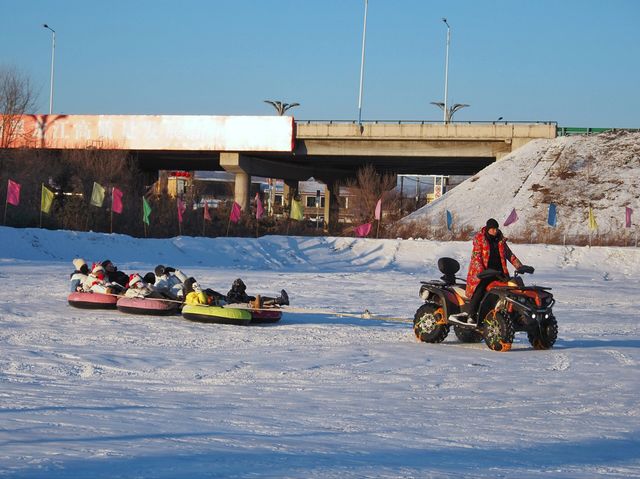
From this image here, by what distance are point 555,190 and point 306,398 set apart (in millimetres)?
55382

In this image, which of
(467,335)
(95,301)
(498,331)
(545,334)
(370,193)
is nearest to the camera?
(498,331)

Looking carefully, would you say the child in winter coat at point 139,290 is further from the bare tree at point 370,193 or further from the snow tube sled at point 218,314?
the bare tree at point 370,193

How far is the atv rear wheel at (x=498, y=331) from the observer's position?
1521cm

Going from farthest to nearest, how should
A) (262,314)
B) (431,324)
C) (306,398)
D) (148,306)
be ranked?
(148,306), (262,314), (431,324), (306,398)

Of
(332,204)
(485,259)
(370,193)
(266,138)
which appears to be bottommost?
(485,259)

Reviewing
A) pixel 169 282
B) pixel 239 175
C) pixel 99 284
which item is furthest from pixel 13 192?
pixel 239 175

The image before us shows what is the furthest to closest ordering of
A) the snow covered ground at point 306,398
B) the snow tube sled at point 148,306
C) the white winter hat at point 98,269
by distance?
the white winter hat at point 98,269, the snow tube sled at point 148,306, the snow covered ground at point 306,398

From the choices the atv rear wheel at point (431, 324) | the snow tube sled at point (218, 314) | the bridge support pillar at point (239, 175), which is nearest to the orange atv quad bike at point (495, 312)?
the atv rear wheel at point (431, 324)

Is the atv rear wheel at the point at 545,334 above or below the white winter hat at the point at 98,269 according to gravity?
below

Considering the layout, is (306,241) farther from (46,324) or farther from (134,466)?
(134,466)

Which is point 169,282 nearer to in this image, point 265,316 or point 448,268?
point 265,316

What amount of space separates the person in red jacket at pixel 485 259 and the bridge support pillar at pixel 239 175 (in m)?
52.3

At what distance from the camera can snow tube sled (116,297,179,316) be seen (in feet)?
63.2

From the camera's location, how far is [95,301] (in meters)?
20.1
